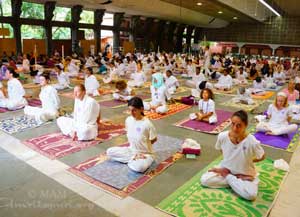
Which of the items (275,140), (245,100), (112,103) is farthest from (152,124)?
(245,100)

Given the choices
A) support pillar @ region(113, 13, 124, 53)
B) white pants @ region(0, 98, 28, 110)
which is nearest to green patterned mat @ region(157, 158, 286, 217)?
white pants @ region(0, 98, 28, 110)

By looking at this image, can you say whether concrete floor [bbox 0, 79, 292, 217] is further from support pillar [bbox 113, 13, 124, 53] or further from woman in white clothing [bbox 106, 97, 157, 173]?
support pillar [bbox 113, 13, 124, 53]

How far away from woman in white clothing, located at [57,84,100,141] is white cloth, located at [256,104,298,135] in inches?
122

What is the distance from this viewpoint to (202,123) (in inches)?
230

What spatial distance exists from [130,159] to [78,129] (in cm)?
130

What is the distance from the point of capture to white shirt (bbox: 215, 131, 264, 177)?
3068mm

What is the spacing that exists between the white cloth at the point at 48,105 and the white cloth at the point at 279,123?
412 cm

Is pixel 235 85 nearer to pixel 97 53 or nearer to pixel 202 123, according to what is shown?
pixel 202 123

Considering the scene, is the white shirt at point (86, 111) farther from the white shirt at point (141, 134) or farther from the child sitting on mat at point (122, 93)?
the child sitting on mat at point (122, 93)

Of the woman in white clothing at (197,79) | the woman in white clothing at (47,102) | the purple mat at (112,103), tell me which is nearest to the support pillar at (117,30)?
the woman in white clothing at (197,79)

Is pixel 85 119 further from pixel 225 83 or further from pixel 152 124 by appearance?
pixel 225 83

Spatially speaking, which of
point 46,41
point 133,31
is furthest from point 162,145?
point 133,31

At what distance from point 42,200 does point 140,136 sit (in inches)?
52.9

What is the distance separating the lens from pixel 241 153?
122 inches
